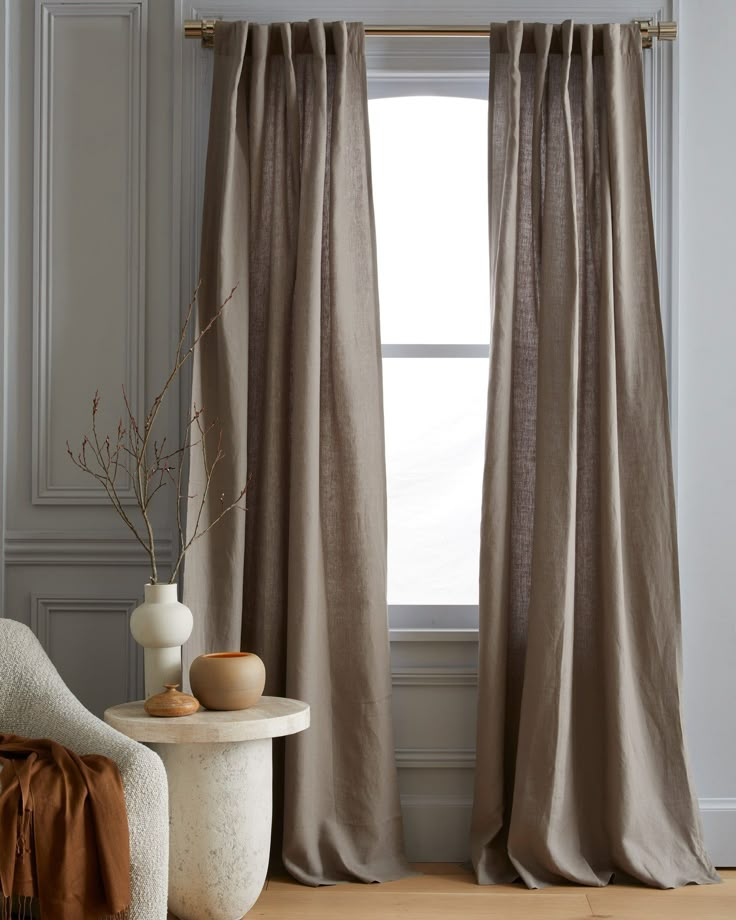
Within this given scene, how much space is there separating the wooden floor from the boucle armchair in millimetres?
608

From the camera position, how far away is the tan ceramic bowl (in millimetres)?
2377

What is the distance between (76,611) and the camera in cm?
294

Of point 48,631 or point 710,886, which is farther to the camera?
point 48,631

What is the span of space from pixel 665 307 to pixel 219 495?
57.5 inches

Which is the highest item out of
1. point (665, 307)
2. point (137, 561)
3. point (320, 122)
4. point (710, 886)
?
point (320, 122)

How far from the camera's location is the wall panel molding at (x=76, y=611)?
9.59ft

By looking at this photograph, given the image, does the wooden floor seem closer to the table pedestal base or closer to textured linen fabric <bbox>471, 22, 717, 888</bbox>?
textured linen fabric <bbox>471, 22, 717, 888</bbox>

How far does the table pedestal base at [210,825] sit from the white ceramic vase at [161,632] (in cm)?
21

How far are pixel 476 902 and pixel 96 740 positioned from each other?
1.15 meters

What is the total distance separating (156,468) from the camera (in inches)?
110

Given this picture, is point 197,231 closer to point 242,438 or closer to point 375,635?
point 242,438

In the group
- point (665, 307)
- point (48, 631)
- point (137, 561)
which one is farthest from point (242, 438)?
point (665, 307)

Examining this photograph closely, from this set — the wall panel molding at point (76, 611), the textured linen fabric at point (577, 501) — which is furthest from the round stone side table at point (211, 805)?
the textured linen fabric at point (577, 501)

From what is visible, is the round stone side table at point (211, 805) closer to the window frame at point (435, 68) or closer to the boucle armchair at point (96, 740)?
the boucle armchair at point (96, 740)
